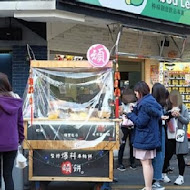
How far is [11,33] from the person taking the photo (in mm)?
9039

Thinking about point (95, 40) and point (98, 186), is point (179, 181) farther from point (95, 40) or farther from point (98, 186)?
point (95, 40)

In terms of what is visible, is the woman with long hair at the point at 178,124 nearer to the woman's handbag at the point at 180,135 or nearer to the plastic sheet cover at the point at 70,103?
the woman's handbag at the point at 180,135

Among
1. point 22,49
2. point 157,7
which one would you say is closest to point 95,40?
point 157,7

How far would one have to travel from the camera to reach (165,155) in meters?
7.33

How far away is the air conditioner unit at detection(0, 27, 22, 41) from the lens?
29.6 feet

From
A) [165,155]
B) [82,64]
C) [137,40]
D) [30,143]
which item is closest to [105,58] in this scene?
[82,64]

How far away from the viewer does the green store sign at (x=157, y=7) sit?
29.0ft

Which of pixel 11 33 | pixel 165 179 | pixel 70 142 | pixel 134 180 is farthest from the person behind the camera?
pixel 11 33

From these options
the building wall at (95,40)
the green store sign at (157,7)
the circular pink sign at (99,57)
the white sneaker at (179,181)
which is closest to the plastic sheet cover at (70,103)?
the circular pink sign at (99,57)

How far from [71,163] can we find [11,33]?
156 inches

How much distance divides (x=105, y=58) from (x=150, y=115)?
3.49 feet

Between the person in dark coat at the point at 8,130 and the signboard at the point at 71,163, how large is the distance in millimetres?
1047

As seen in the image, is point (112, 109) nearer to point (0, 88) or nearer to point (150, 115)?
point (150, 115)

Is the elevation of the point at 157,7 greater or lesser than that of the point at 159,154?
greater
